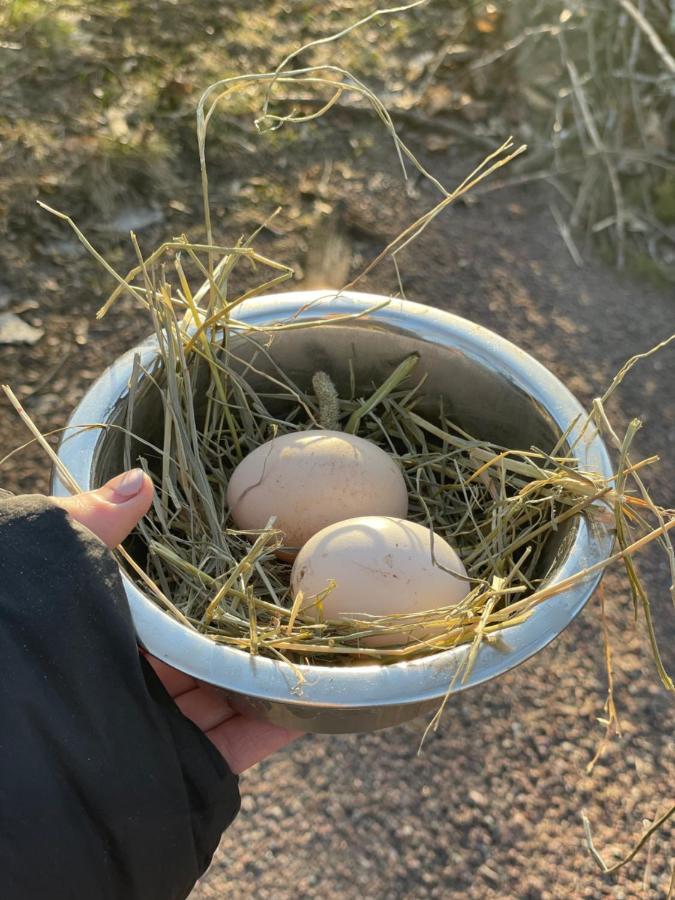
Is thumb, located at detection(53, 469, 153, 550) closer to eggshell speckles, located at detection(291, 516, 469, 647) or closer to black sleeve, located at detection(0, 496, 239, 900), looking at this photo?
black sleeve, located at detection(0, 496, 239, 900)

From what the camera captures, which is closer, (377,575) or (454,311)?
(377,575)

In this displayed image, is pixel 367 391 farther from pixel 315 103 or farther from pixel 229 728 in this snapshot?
pixel 315 103

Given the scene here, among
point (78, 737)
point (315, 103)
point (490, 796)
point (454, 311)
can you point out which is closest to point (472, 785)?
point (490, 796)

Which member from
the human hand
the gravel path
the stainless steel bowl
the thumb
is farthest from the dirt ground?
the thumb

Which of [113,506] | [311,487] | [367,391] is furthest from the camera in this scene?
[367,391]

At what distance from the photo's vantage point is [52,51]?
278 cm

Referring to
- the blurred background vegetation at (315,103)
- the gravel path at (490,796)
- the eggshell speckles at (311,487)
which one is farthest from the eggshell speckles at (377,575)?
the blurred background vegetation at (315,103)

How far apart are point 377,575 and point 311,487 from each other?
169 millimetres

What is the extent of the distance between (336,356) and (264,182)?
130 centimetres

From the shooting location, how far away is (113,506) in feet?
3.63

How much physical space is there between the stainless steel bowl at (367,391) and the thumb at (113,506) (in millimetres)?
77

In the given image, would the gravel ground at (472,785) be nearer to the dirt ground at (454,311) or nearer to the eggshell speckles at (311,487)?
the dirt ground at (454,311)

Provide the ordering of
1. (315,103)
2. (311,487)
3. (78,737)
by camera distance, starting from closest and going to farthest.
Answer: (78,737) → (311,487) → (315,103)

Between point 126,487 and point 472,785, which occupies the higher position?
point 126,487
